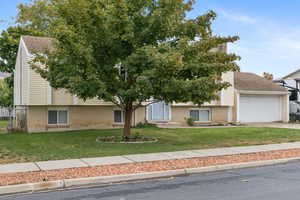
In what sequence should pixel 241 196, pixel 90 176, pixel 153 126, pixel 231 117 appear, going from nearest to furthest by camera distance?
pixel 241 196, pixel 90 176, pixel 153 126, pixel 231 117

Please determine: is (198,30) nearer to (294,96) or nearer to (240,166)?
(240,166)

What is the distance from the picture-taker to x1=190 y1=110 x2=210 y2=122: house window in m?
23.8

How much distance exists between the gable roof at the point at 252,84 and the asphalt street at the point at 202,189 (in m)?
17.6

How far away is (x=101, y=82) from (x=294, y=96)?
24.5 metres

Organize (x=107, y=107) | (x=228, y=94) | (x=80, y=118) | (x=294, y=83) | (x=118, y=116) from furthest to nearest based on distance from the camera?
(x=294, y=83) < (x=228, y=94) < (x=118, y=116) < (x=107, y=107) < (x=80, y=118)

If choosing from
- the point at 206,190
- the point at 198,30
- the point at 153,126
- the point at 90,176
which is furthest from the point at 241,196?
the point at 153,126

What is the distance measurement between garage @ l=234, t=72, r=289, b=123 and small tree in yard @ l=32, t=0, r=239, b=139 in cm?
1283

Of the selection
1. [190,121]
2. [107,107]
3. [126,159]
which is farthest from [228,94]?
[126,159]

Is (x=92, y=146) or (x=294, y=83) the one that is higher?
(x=294, y=83)

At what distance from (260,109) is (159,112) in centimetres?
918

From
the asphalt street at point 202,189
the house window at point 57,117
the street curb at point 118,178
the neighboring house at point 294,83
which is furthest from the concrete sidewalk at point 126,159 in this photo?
the neighboring house at point 294,83

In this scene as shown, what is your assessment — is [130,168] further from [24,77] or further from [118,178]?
[24,77]

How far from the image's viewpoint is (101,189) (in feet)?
23.4

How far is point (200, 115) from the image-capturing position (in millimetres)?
24016
